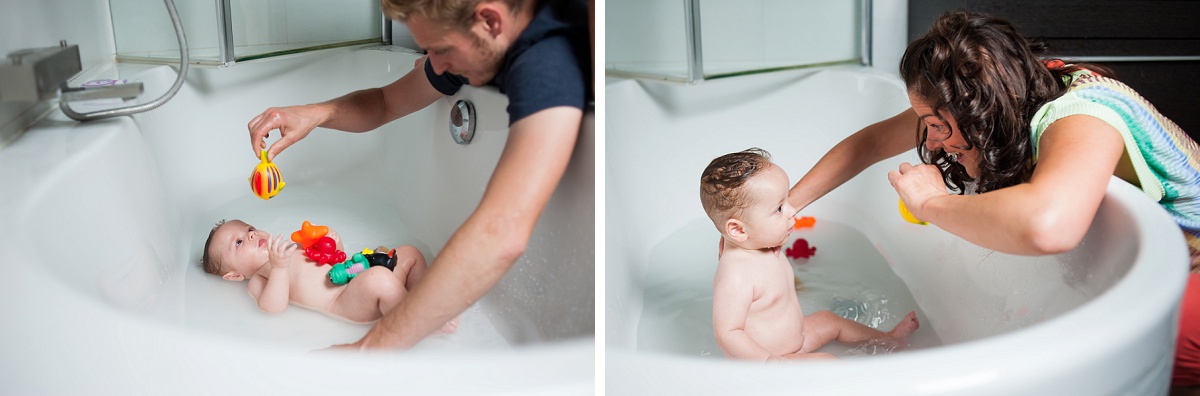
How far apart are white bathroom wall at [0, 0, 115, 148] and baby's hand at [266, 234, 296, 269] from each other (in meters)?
0.19

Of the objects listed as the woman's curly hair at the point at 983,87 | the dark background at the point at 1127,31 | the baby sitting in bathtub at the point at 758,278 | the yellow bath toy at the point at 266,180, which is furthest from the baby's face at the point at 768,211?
the dark background at the point at 1127,31

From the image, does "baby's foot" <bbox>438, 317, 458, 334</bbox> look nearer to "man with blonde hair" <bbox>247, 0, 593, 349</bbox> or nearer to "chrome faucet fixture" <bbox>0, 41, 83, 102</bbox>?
"man with blonde hair" <bbox>247, 0, 593, 349</bbox>

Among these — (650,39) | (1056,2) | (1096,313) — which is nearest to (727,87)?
(650,39)

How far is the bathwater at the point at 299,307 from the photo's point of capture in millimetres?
438

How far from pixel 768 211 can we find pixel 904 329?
0.43ft

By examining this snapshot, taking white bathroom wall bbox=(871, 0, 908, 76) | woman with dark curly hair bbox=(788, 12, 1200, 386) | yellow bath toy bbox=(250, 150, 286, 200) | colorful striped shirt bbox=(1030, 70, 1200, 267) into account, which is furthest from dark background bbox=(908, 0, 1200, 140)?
yellow bath toy bbox=(250, 150, 286, 200)

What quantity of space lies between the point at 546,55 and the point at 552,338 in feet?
0.56

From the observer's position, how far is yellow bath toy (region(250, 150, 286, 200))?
472mm

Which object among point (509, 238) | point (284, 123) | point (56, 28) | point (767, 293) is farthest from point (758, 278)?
point (56, 28)

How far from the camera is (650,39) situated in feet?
1.81

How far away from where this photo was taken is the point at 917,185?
1.68 feet

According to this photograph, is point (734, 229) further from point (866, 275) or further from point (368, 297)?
point (368, 297)

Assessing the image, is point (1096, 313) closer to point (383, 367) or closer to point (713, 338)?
point (713, 338)

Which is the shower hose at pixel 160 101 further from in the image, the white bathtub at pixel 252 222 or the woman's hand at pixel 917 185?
the woman's hand at pixel 917 185
